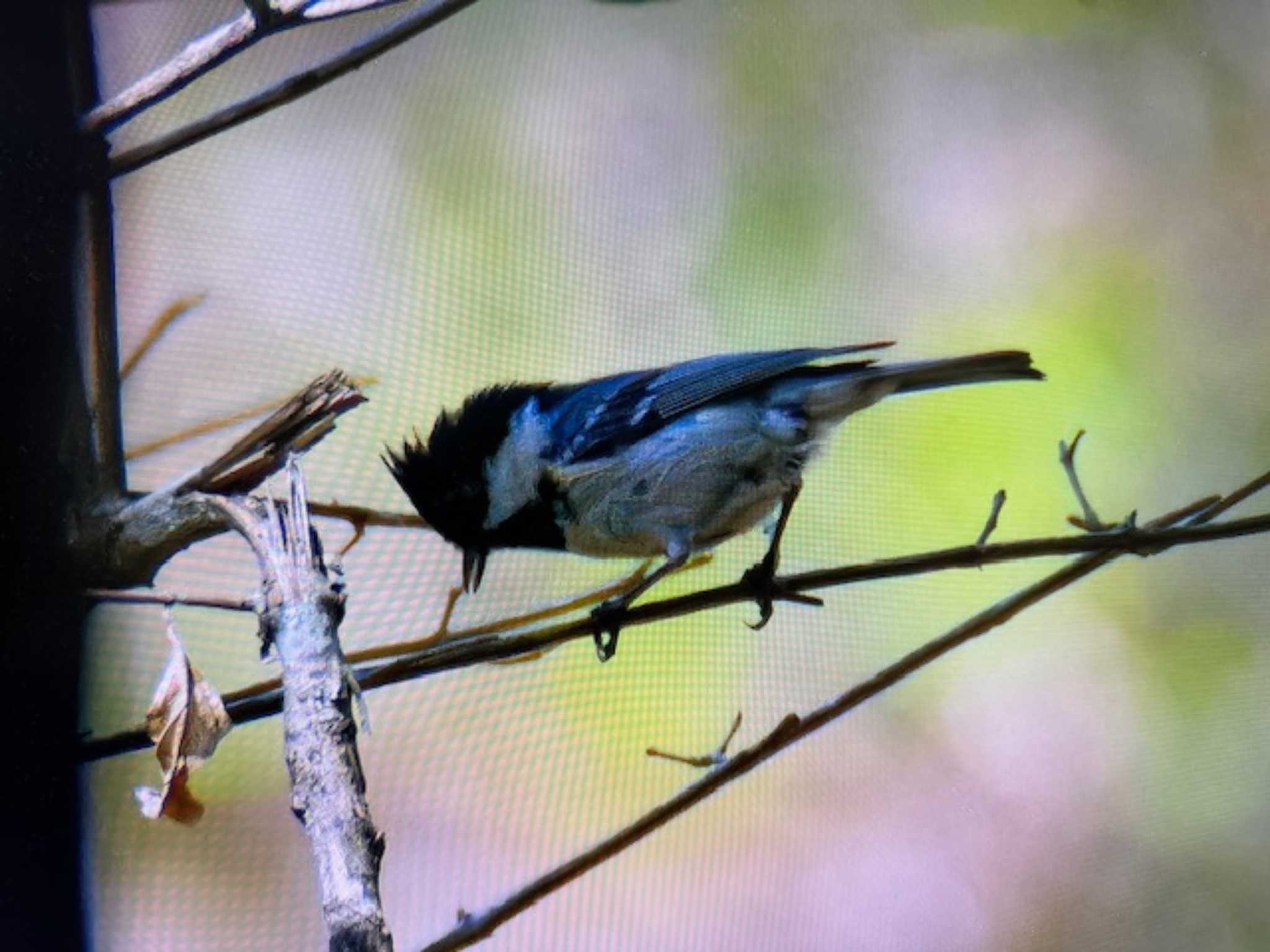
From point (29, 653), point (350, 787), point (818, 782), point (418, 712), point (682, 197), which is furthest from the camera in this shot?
point (682, 197)

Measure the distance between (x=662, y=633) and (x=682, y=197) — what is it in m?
0.54

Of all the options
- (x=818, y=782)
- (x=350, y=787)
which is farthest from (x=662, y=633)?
(x=350, y=787)

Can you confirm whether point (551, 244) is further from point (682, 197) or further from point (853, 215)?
point (853, 215)

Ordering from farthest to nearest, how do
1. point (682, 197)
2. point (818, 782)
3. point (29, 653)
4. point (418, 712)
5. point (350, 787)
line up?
point (682, 197)
point (818, 782)
point (418, 712)
point (29, 653)
point (350, 787)

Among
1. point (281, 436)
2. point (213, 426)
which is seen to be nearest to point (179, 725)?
point (281, 436)

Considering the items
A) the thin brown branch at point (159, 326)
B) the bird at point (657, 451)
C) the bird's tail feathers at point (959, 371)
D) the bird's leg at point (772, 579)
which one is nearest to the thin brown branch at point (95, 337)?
the thin brown branch at point (159, 326)

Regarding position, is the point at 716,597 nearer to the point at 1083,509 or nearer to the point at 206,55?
the point at 1083,509

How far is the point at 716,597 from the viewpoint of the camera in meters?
1.10

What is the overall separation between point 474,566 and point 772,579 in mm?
325

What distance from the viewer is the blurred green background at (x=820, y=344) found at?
1.11 meters

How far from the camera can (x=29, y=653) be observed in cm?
93

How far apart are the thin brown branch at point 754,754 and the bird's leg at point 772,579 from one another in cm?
12

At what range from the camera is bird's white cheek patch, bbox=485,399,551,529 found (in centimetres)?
125

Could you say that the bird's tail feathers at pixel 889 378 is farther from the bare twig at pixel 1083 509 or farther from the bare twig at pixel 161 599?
the bare twig at pixel 161 599
